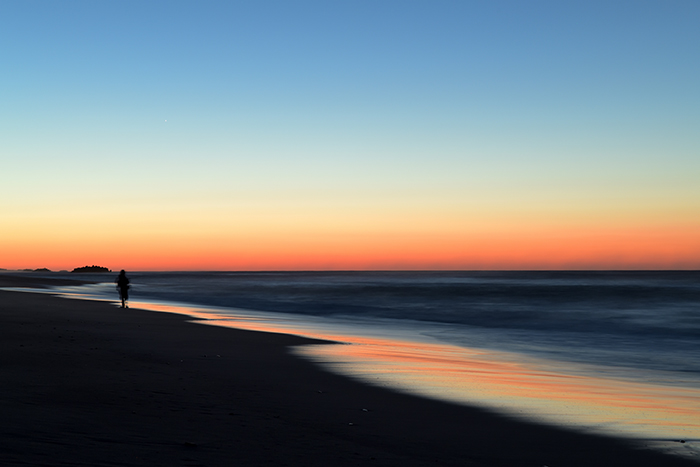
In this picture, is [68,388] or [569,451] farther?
[68,388]

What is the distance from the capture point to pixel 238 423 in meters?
6.14

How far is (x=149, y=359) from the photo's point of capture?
10617mm

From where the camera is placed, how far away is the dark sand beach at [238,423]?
16.3ft

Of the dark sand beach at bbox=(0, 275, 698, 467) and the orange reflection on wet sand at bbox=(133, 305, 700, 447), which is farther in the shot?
the orange reflection on wet sand at bbox=(133, 305, 700, 447)

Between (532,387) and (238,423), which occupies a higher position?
(238,423)

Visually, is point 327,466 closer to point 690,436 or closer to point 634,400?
point 690,436

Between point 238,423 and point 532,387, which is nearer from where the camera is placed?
point 238,423

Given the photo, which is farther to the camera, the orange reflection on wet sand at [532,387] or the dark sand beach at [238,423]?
the orange reflection on wet sand at [532,387]

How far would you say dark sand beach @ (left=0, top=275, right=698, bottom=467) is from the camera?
16.3ft

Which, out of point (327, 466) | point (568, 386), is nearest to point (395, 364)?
point (568, 386)

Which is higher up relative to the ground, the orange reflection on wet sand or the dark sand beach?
the dark sand beach

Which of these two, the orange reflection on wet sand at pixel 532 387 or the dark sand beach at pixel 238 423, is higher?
the dark sand beach at pixel 238 423

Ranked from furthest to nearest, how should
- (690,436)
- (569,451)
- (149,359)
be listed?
(149,359) < (690,436) < (569,451)

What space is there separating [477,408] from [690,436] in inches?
96.3
